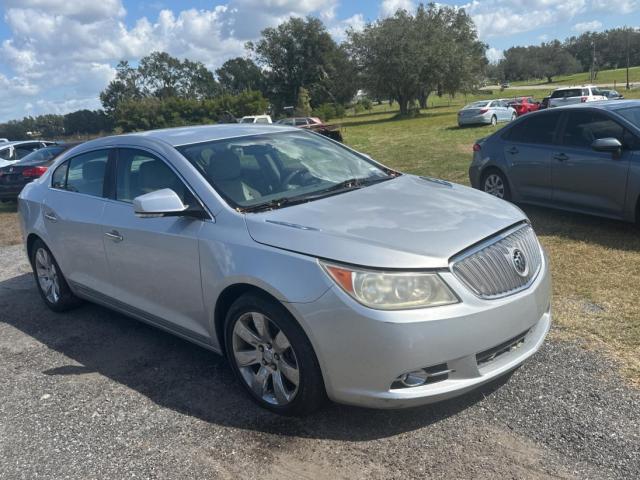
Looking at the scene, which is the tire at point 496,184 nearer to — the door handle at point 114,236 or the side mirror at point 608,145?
the side mirror at point 608,145

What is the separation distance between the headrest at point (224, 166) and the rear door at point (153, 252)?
0.71ft

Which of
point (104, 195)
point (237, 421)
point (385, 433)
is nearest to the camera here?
point (385, 433)

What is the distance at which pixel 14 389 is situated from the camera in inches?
164

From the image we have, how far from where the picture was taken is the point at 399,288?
291cm

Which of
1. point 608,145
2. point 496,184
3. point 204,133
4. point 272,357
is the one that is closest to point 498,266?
point 272,357

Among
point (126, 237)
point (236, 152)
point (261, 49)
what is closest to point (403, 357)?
point (236, 152)

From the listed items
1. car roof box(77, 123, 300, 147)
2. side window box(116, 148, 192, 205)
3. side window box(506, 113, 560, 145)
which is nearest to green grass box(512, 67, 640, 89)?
side window box(506, 113, 560, 145)

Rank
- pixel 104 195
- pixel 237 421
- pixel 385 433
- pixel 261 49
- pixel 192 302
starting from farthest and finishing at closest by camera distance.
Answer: pixel 261 49, pixel 104 195, pixel 192 302, pixel 237 421, pixel 385 433

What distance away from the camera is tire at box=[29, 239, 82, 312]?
5406 millimetres

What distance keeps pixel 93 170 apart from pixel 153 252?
1358 millimetres

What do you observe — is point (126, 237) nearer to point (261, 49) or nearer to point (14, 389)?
point (14, 389)

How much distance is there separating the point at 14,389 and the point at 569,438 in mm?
3633

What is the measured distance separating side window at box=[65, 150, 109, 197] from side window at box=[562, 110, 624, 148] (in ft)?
17.5

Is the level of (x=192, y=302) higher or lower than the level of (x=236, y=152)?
lower
